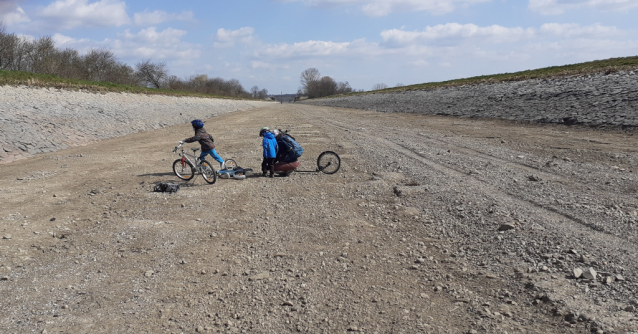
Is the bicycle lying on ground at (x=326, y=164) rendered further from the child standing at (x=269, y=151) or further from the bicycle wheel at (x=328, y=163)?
the child standing at (x=269, y=151)

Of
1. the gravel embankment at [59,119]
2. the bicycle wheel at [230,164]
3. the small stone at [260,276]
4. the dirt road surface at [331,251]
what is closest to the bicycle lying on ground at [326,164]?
the dirt road surface at [331,251]

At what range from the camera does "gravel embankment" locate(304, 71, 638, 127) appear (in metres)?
16.4

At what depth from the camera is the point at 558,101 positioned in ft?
67.4

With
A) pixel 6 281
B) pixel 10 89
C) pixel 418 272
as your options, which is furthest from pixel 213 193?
pixel 10 89

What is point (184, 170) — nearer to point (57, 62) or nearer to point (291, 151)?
point (291, 151)

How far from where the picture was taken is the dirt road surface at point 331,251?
3.70m

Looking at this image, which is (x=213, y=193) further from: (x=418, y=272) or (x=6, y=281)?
(x=418, y=272)

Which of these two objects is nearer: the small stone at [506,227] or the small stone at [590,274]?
the small stone at [590,274]

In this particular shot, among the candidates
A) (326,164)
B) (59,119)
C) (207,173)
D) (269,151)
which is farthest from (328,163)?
(59,119)

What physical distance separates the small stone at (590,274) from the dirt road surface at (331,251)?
2 centimetres

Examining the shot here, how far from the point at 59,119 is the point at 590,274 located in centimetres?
1932

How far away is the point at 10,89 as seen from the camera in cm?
1725

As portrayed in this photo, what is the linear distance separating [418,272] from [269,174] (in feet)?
19.2

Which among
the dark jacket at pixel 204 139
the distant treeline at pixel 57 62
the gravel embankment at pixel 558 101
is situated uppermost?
the distant treeline at pixel 57 62
